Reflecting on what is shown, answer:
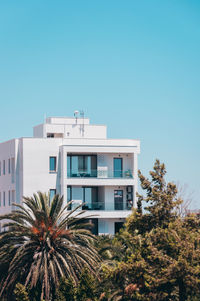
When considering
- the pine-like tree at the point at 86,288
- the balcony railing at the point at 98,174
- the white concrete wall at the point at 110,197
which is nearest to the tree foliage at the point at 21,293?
the pine-like tree at the point at 86,288

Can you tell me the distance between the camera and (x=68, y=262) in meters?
48.8

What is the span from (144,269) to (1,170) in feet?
115

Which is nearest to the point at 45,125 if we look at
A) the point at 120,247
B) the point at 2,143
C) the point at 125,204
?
the point at 2,143

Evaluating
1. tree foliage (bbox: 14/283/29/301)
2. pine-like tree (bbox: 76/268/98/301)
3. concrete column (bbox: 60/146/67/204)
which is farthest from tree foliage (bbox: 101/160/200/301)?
concrete column (bbox: 60/146/67/204)

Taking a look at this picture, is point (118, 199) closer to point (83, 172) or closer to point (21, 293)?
point (83, 172)

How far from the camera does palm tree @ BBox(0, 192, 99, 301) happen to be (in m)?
47.7

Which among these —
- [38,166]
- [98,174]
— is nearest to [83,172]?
[98,174]

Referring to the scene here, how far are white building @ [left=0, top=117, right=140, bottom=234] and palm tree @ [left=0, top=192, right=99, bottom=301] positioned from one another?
20.2 meters

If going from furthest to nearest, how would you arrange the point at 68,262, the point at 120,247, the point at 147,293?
1. the point at 120,247
2. the point at 68,262
3. the point at 147,293

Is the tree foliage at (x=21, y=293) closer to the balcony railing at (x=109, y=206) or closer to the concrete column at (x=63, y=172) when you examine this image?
the concrete column at (x=63, y=172)

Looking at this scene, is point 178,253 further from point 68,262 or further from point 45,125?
point 45,125

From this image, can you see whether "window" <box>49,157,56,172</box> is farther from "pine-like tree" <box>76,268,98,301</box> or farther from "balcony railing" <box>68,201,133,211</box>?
"pine-like tree" <box>76,268,98,301</box>

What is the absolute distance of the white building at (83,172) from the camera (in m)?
70.9

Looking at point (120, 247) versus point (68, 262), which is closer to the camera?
point (68, 262)
